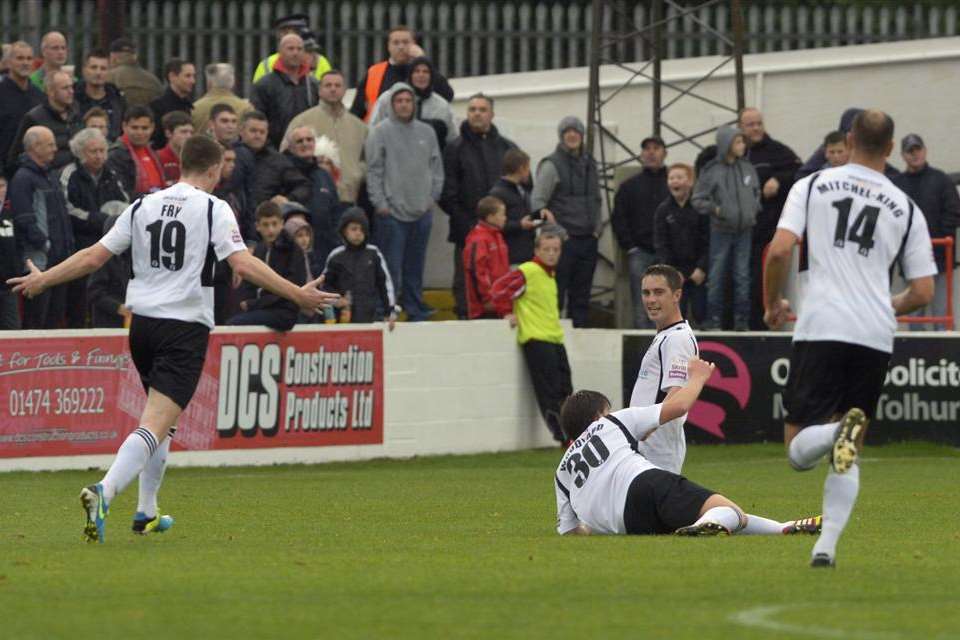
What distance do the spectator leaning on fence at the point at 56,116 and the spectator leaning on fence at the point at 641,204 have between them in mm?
6215

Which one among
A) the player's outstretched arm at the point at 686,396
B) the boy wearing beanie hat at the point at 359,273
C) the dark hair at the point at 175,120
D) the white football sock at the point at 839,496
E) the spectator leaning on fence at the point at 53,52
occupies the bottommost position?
the white football sock at the point at 839,496

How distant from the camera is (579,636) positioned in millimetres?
6723

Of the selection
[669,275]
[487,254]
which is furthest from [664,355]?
[487,254]

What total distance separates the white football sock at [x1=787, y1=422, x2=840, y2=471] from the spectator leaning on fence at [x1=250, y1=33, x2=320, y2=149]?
13.0 meters

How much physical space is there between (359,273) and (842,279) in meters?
10.7

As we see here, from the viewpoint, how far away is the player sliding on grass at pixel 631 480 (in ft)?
33.8

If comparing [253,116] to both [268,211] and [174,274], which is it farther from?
[174,274]

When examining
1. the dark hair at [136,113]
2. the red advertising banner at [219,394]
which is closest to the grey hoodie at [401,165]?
the red advertising banner at [219,394]

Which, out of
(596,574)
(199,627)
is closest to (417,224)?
(596,574)

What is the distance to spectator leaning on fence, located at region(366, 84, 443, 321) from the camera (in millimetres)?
20078

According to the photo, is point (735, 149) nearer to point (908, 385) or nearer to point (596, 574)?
point (908, 385)

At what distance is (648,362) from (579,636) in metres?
4.34

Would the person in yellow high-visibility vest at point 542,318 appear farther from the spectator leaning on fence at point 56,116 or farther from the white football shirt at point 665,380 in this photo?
the white football shirt at point 665,380

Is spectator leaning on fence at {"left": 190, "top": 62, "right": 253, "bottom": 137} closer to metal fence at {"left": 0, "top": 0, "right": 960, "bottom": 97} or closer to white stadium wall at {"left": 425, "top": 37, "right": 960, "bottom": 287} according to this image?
metal fence at {"left": 0, "top": 0, "right": 960, "bottom": 97}
